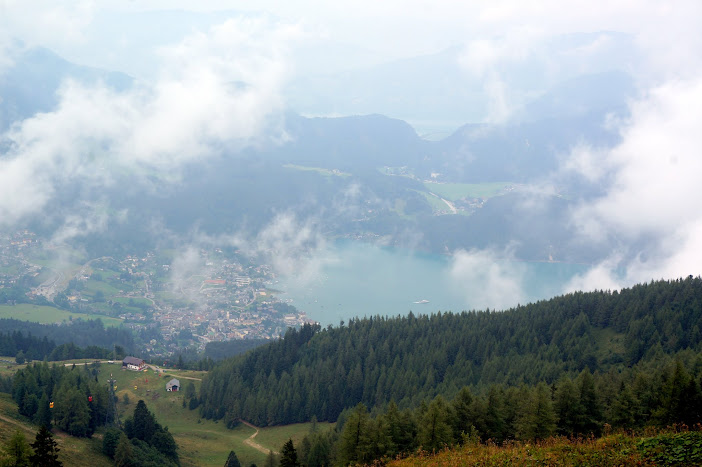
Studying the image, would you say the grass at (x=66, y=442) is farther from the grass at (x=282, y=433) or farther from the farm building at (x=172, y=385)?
the farm building at (x=172, y=385)

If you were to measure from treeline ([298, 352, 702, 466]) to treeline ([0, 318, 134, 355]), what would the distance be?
95499 mm

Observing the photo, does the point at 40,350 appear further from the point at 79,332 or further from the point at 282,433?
the point at 282,433

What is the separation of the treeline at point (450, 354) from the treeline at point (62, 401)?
22315 millimetres

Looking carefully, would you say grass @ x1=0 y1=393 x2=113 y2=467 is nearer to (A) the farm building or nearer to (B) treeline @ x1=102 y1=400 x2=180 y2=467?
(B) treeline @ x1=102 y1=400 x2=180 y2=467

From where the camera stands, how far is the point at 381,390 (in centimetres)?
6362

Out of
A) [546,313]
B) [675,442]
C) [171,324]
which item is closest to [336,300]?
[171,324]

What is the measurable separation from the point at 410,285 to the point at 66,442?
455ft

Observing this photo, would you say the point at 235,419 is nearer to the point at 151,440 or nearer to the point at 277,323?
the point at 151,440

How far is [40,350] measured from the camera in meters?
82.8

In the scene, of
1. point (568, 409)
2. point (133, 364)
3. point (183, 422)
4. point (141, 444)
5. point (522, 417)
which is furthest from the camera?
point (133, 364)

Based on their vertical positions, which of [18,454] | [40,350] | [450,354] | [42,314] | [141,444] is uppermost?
[42,314]

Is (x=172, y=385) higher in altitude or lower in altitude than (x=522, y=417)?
lower

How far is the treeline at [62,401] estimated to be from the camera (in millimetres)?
35969

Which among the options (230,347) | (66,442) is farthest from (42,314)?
(66,442)
